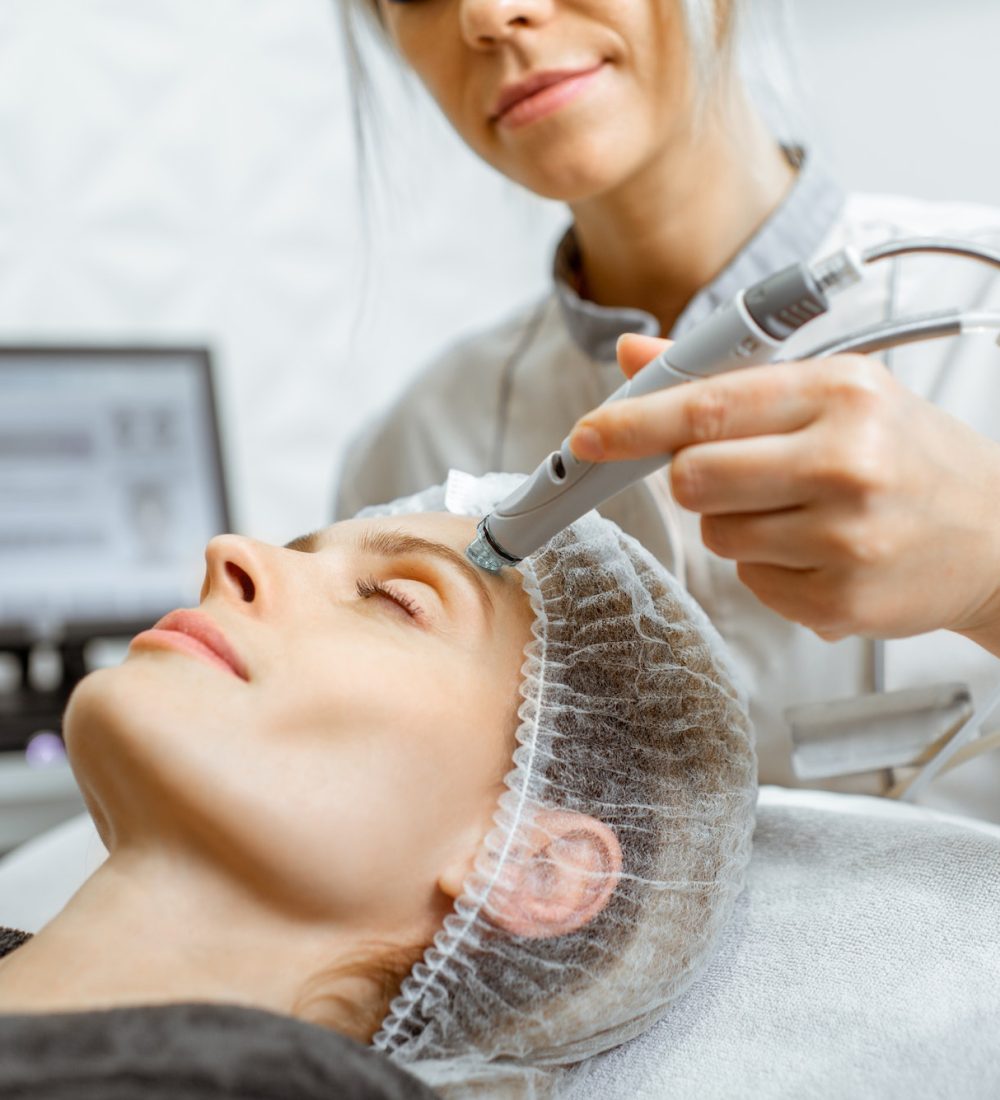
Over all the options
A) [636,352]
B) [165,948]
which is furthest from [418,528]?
[165,948]

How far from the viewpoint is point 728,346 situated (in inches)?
24.5

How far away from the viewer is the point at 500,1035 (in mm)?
829

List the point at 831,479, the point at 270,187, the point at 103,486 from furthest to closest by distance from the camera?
the point at 270,187, the point at 103,486, the point at 831,479

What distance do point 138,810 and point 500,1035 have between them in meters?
0.31

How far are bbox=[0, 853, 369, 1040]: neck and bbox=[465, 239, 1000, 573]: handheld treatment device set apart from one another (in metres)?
0.31

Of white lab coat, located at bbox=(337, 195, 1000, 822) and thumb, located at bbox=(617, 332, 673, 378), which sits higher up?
thumb, located at bbox=(617, 332, 673, 378)

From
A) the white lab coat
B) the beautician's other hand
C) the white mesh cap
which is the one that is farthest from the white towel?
the beautician's other hand

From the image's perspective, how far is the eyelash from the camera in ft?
2.85

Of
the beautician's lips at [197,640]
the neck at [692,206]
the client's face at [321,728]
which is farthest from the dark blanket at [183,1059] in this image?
the neck at [692,206]

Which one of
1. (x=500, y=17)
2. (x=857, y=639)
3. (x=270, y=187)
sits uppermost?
(x=500, y=17)

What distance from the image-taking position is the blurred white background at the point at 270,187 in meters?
1.92

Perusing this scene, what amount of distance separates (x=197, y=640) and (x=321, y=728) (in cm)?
12

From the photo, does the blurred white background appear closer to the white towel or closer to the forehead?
the forehead

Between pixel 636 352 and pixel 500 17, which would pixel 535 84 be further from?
pixel 636 352
